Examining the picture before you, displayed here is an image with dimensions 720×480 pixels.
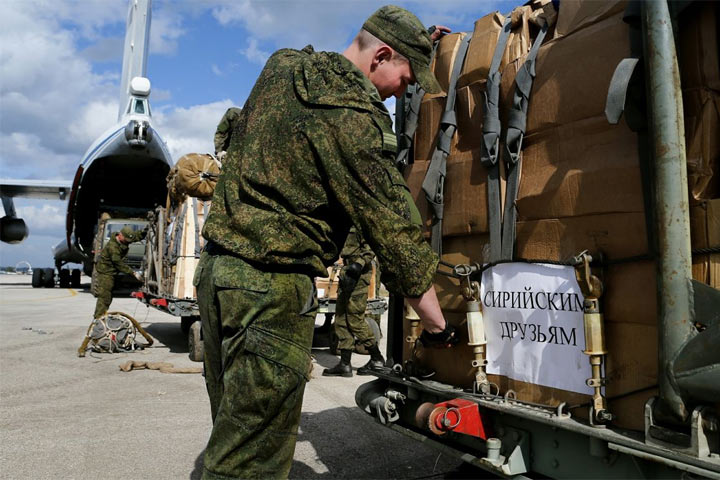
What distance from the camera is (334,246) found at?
78.6 inches

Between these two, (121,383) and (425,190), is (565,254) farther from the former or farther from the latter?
(121,383)

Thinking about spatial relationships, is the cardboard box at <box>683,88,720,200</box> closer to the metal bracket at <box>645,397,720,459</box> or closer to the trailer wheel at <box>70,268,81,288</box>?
the metal bracket at <box>645,397,720,459</box>

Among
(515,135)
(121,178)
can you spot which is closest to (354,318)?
(515,135)

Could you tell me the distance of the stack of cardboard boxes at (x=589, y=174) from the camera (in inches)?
68.6

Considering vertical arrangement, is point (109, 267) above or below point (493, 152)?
below

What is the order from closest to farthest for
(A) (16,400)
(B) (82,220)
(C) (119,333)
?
(A) (16,400)
(C) (119,333)
(B) (82,220)

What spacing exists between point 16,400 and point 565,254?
5.09 m

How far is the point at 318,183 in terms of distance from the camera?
187 centimetres

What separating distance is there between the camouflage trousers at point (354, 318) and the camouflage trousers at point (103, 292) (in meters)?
4.39

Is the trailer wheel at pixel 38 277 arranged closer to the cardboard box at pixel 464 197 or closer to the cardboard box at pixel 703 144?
the cardboard box at pixel 464 197

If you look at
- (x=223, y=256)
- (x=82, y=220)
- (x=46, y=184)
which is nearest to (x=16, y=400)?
(x=223, y=256)

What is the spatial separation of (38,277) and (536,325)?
32193 millimetres

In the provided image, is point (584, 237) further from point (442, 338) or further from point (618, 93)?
point (442, 338)

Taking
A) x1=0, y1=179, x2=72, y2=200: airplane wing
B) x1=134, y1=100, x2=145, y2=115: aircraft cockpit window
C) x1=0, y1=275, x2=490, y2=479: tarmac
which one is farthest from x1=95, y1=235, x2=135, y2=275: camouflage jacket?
x1=0, y1=179, x2=72, y2=200: airplane wing
